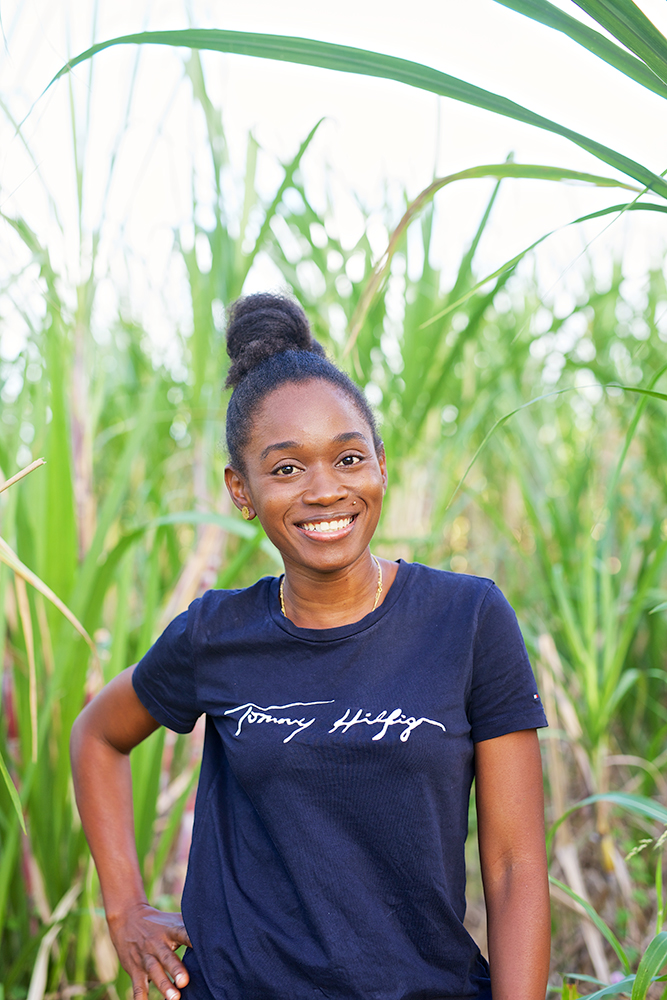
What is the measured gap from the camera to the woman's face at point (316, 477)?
106 cm

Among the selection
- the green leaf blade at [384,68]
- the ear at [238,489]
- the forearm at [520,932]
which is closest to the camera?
the green leaf blade at [384,68]

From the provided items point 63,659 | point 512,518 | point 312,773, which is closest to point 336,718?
point 312,773

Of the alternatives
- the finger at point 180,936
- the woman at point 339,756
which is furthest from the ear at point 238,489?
the finger at point 180,936

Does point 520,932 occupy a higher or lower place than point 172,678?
lower

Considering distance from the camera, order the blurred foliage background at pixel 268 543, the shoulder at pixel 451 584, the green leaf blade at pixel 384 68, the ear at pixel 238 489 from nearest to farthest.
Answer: the green leaf blade at pixel 384 68 < the shoulder at pixel 451 584 < the ear at pixel 238 489 < the blurred foliage background at pixel 268 543

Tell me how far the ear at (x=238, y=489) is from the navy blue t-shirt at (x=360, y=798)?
0.18 meters

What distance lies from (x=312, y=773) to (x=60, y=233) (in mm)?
1045

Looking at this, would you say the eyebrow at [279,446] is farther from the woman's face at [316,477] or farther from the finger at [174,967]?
the finger at [174,967]

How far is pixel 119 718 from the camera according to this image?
1.25 m

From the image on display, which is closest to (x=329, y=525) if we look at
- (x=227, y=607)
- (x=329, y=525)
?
(x=329, y=525)

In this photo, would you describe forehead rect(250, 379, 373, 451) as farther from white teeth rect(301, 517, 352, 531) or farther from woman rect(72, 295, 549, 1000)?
white teeth rect(301, 517, 352, 531)

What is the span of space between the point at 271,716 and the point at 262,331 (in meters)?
0.52

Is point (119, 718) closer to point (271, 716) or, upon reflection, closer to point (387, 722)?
point (271, 716)

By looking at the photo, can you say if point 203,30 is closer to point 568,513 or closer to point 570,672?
point 568,513
